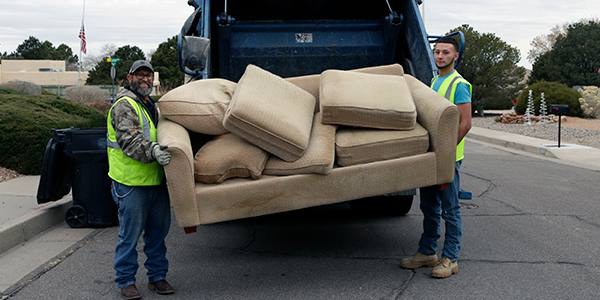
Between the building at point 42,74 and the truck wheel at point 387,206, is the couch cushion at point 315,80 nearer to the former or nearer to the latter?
the truck wheel at point 387,206

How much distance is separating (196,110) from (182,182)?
0.68 m

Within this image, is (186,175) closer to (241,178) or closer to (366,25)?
(241,178)

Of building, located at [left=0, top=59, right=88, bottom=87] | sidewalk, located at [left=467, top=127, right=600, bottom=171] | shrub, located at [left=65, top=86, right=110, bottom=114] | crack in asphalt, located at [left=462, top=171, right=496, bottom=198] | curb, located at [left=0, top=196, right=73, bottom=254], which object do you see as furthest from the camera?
building, located at [left=0, top=59, right=88, bottom=87]

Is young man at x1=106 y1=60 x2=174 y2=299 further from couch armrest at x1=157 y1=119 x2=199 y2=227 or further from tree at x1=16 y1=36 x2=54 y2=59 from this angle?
tree at x1=16 y1=36 x2=54 y2=59

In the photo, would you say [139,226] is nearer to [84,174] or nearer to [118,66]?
[84,174]

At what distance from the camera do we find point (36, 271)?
5398mm

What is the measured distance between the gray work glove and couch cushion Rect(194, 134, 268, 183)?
0.31 metres

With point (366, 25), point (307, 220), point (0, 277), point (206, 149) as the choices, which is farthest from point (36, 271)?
point (366, 25)

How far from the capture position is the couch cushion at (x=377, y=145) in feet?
15.6

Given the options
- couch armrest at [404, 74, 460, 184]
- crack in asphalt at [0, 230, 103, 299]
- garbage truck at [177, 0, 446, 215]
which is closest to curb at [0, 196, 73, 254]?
crack in asphalt at [0, 230, 103, 299]

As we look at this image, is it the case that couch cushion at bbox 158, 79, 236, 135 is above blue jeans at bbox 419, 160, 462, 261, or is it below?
above

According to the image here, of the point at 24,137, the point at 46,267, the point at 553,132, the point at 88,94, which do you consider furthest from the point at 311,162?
the point at 88,94

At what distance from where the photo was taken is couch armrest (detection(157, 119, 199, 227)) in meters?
4.29

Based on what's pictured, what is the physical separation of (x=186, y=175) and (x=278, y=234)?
238 centimetres
